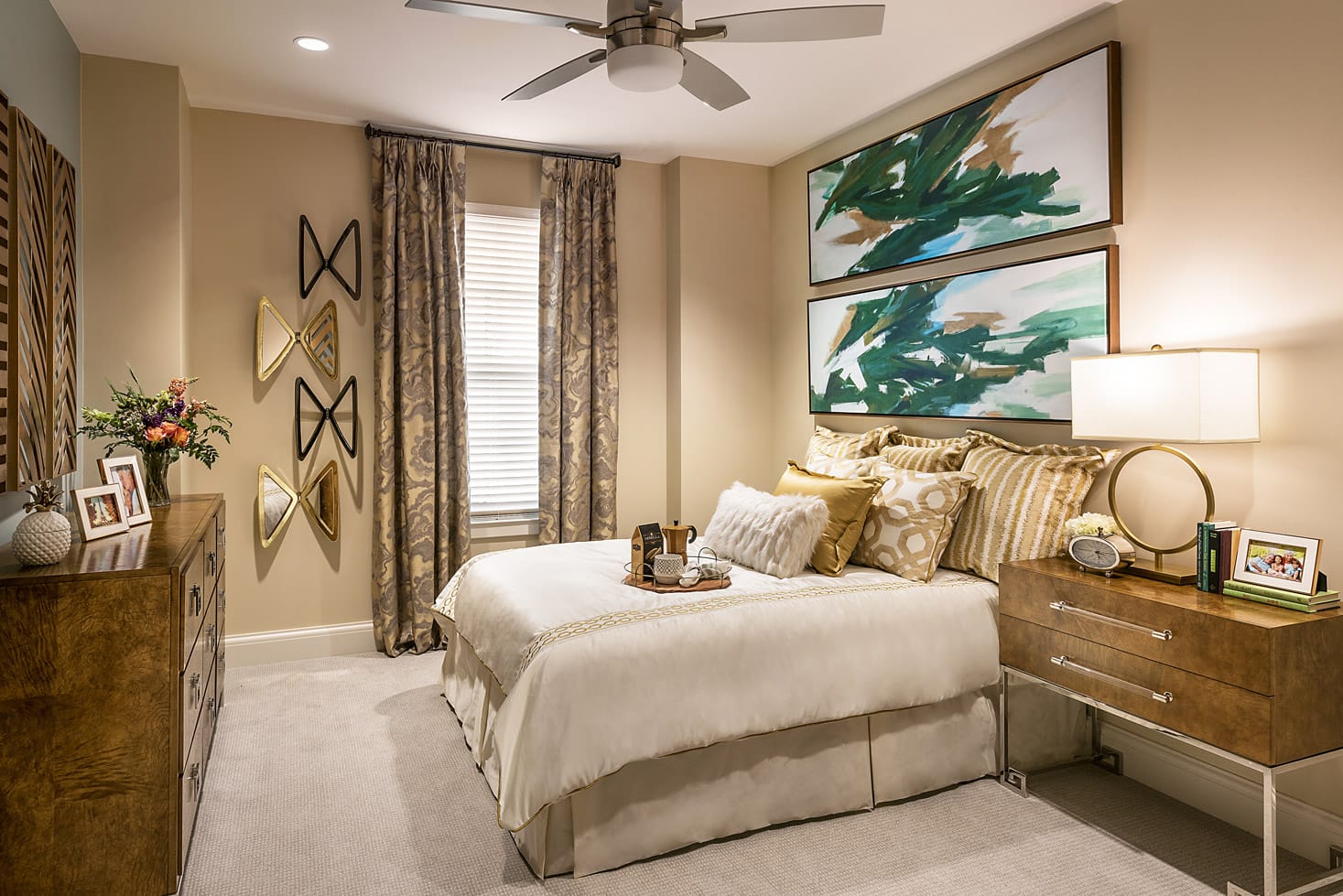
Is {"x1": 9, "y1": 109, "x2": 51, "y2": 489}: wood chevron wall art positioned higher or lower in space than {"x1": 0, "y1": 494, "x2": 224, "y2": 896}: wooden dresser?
higher

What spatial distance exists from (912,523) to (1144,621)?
0.90 meters

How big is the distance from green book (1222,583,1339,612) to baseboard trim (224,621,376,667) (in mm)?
3819

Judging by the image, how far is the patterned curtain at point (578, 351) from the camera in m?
4.66

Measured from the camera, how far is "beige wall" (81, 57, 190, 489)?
3441mm

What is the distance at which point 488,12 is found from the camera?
7.59 feet

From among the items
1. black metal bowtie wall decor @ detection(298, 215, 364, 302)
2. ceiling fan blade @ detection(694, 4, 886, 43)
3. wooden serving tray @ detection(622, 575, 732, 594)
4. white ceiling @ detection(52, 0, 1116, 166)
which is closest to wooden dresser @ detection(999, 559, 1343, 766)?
wooden serving tray @ detection(622, 575, 732, 594)

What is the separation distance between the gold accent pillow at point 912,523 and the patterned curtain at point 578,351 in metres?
1.90

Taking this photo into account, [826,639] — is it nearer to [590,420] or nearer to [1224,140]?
[1224,140]

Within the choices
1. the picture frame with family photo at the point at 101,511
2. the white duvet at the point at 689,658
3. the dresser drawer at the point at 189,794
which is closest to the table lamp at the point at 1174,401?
the white duvet at the point at 689,658

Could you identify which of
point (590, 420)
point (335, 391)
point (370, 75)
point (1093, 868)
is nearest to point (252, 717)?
point (335, 391)

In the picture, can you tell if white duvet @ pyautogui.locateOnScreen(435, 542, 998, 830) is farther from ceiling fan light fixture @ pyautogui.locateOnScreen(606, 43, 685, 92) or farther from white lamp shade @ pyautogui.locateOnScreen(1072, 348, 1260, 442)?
ceiling fan light fixture @ pyautogui.locateOnScreen(606, 43, 685, 92)

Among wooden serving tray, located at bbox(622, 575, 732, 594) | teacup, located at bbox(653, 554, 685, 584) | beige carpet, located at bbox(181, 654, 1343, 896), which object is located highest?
teacup, located at bbox(653, 554, 685, 584)

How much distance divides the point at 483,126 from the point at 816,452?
2406mm

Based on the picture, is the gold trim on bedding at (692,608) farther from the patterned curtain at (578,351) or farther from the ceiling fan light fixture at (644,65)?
the patterned curtain at (578,351)
